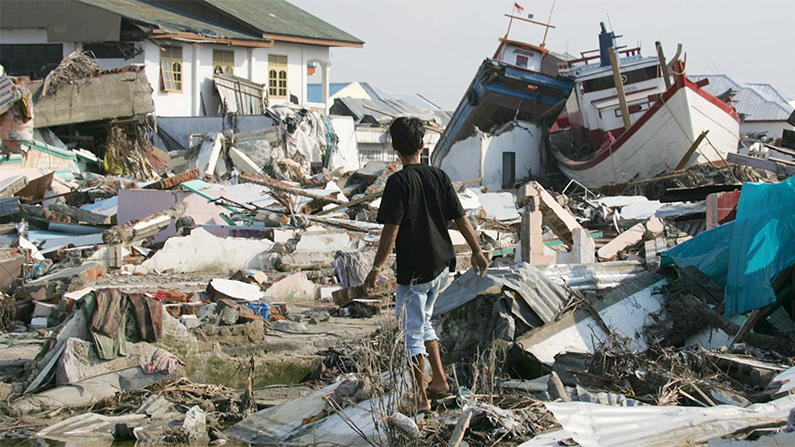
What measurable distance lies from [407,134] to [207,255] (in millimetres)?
8470

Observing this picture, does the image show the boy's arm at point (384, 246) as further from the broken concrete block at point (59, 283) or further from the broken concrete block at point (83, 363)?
the broken concrete block at point (59, 283)

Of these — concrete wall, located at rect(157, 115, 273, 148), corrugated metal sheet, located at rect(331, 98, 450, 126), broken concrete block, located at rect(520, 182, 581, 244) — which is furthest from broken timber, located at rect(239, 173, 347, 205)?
corrugated metal sheet, located at rect(331, 98, 450, 126)

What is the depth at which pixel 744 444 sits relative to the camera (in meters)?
3.69

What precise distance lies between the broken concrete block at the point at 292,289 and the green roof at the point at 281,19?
23561 mm

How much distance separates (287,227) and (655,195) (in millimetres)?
10754

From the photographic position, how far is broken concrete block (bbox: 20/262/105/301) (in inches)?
372

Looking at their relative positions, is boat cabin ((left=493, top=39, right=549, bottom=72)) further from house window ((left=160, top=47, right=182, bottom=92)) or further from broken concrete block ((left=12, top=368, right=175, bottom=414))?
broken concrete block ((left=12, top=368, right=175, bottom=414))

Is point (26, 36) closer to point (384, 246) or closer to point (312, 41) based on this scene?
point (312, 41)

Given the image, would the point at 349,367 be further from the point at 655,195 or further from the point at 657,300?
the point at 655,195

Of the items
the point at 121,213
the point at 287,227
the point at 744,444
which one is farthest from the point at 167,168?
the point at 744,444

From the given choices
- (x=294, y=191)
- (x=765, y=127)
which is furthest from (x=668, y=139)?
(x=765, y=127)

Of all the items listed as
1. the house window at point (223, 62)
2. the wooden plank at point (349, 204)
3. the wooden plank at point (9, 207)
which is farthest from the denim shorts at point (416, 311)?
the house window at point (223, 62)

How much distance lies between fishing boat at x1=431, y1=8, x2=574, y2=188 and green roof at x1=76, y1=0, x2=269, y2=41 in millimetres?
9504

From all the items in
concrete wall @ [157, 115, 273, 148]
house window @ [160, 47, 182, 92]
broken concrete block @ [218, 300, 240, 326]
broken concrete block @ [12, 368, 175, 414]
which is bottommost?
broken concrete block @ [12, 368, 175, 414]
